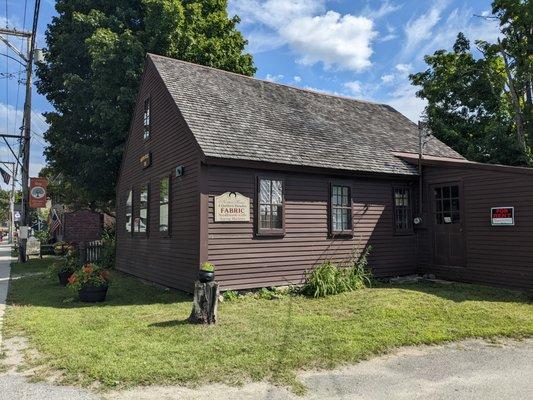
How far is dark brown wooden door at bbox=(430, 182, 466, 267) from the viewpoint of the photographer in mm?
12641

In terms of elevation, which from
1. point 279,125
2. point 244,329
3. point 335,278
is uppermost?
point 279,125

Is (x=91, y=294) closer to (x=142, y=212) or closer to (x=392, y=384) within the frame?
(x=142, y=212)

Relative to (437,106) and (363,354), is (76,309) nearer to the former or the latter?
(363,354)

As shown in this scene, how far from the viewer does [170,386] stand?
509cm

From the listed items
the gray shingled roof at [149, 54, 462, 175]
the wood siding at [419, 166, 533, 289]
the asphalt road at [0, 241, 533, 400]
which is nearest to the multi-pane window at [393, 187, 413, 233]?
the gray shingled roof at [149, 54, 462, 175]

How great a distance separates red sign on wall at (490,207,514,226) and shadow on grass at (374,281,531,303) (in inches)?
64.1

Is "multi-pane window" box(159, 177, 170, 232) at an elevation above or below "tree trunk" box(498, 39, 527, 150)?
below

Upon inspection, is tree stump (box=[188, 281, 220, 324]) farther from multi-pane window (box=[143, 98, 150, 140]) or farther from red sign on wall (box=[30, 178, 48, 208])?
red sign on wall (box=[30, 178, 48, 208])

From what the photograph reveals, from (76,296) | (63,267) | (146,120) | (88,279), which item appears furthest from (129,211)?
(88,279)

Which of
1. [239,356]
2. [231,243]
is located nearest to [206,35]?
[231,243]

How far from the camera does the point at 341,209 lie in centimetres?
1270

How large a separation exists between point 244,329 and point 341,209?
603 cm

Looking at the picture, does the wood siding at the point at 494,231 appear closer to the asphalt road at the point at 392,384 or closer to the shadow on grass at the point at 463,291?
the shadow on grass at the point at 463,291

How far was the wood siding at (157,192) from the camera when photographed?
431 inches
